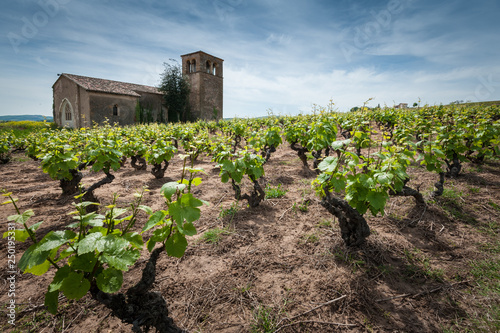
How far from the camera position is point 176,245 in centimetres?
169

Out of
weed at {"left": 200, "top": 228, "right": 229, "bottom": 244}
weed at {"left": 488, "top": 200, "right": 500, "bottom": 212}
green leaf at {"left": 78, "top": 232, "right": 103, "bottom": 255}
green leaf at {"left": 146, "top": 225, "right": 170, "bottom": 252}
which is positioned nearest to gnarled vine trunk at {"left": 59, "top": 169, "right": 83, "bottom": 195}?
weed at {"left": 200, "top": 228, "right": 229, "bottom": 244}

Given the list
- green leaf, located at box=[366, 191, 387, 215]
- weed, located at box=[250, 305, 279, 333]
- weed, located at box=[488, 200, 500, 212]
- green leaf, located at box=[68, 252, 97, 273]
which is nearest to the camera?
green leaf, located at box=[68, 252, 97, 273]

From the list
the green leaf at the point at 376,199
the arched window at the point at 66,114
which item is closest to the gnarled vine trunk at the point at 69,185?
the green leaf at the point at 376,199

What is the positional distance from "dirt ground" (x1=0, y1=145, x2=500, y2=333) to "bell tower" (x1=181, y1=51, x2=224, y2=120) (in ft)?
101

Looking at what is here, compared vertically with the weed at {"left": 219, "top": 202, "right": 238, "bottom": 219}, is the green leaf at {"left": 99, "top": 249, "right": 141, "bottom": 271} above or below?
above

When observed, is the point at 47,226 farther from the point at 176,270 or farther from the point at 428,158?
the point at 428,158

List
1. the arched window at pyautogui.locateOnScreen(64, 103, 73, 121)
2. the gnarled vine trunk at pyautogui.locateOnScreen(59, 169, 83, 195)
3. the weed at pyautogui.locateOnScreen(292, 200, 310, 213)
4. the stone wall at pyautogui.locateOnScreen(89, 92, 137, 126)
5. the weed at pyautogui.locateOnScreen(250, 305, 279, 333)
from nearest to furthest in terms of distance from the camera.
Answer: the weed at pyautogui.locateOnScreen(250, 305, 279, 333) → the weed at pyautogui.locateOnScreen(292, 200, 310, 213) → the gnarled vine trunk at pyautogui.locateOnScreen(59, 169, 83, 195) → the stone wall at pyautogui.locateOnScreen(89, 92, 137, 126) → the arched window at pyautogui.locateOnScreen(64, 103, 73, 121)

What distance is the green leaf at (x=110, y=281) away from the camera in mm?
1422

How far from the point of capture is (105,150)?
13.7 ft

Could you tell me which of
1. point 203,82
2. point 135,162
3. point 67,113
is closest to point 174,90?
point 203,82

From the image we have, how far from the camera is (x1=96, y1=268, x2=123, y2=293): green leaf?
142 centimetres

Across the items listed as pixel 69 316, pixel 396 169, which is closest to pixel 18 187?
pixel 69 316

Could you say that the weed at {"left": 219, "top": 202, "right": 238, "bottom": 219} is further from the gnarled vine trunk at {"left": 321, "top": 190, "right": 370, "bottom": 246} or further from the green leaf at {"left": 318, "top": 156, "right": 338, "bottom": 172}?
the green leaf at {"left": 318, "top": 156, "right": 338, "bottom": 172}

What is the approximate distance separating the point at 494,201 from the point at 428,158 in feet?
5.99
